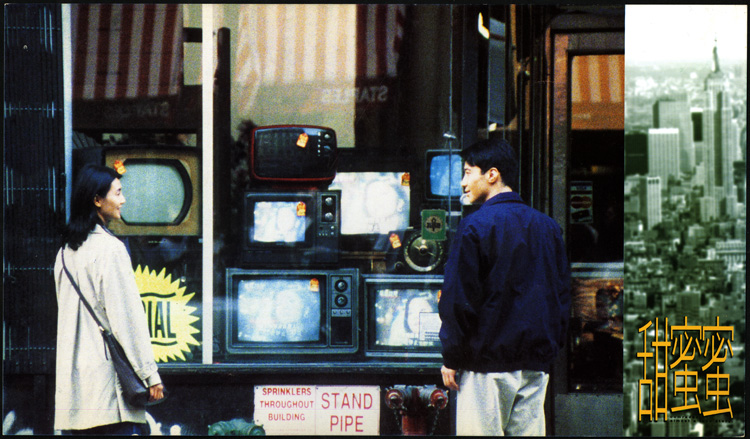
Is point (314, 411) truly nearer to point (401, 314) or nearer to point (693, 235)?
point (401, 314)

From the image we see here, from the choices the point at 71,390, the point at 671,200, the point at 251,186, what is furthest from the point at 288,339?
the point at 671,200

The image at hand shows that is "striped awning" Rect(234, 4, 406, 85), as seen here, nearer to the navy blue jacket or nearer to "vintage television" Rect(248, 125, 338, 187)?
"vintage television" Rect(248, 125, 338, 187)

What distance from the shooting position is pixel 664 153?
4.66 meters

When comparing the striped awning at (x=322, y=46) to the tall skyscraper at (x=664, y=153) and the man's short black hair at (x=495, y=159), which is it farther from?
the tall skyscraper at (x=664, y=153)

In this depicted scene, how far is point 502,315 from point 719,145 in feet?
6.20

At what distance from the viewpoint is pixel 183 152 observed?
4.98 m

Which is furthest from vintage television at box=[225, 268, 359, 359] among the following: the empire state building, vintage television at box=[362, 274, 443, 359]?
the empire state building

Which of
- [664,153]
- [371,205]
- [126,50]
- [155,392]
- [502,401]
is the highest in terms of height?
[126,50]

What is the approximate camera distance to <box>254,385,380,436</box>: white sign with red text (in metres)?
4.86

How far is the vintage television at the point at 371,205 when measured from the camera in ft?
16.7

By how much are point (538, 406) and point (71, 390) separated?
2714 mm

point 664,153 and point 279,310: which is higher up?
point 664,153

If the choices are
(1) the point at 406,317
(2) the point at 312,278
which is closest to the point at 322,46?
(2) the point at 312,278

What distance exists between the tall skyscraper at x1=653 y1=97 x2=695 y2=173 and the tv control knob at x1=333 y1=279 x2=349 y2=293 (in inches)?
85.0
